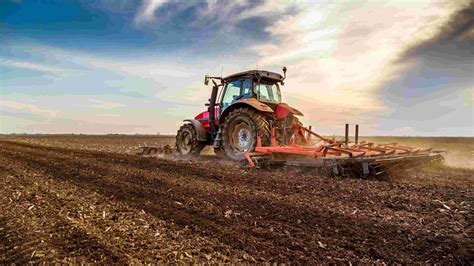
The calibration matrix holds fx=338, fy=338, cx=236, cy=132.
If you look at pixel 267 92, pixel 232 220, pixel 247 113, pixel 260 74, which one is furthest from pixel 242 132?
pixel 232 220

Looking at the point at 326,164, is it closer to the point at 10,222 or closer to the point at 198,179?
the point at 198,179

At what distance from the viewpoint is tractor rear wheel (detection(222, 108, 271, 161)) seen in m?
9.09

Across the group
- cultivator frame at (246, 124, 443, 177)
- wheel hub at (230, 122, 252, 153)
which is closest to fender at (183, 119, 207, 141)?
wheel hub at (230, 122, 252, 153)

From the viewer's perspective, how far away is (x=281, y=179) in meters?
6.62

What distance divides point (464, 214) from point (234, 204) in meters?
3.04

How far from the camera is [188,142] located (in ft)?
41.0

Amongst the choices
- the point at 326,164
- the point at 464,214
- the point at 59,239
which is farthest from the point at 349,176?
the point at 59,239

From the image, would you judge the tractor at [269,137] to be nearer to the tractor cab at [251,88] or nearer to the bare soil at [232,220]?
the tractor cab at [251,88]

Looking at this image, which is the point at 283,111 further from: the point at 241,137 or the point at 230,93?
the point at 230,93

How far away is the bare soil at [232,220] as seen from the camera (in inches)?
123

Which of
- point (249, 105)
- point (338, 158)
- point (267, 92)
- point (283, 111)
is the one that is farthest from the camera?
point (267, 92)

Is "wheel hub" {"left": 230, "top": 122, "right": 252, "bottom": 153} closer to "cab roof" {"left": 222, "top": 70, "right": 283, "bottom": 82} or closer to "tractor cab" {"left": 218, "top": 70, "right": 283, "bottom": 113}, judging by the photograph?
"tractor cab" {"left": 218, "top": 70, "right": 283, "bottom": 113}

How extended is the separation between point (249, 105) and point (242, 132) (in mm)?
870

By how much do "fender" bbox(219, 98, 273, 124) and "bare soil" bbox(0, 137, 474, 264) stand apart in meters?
2.99
